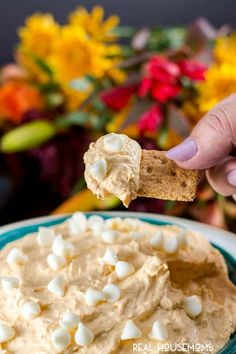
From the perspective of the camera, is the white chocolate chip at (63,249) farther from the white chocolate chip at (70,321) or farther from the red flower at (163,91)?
the red flower at (163,91)

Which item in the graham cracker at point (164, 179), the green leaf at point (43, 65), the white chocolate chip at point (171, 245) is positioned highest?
the green leaf at point (43, 65)

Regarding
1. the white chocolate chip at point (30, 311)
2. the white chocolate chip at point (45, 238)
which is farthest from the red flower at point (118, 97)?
the white chocolate chip at point (30, 311)

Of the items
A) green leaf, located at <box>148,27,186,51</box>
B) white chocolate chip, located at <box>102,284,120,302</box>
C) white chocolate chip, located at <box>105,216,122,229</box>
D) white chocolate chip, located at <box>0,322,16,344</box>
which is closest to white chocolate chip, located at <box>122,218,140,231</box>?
white chocolate chip, located at <box>105,216,122,229</box>

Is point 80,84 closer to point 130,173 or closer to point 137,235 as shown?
point 137,235

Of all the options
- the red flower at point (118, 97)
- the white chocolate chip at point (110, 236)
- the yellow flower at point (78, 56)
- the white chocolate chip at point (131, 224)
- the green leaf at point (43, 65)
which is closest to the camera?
the white chocolate chip at point (110, 236)

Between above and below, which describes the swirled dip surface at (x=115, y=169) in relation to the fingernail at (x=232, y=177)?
above

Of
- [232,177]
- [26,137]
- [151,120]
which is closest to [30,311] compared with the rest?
[232,177]
